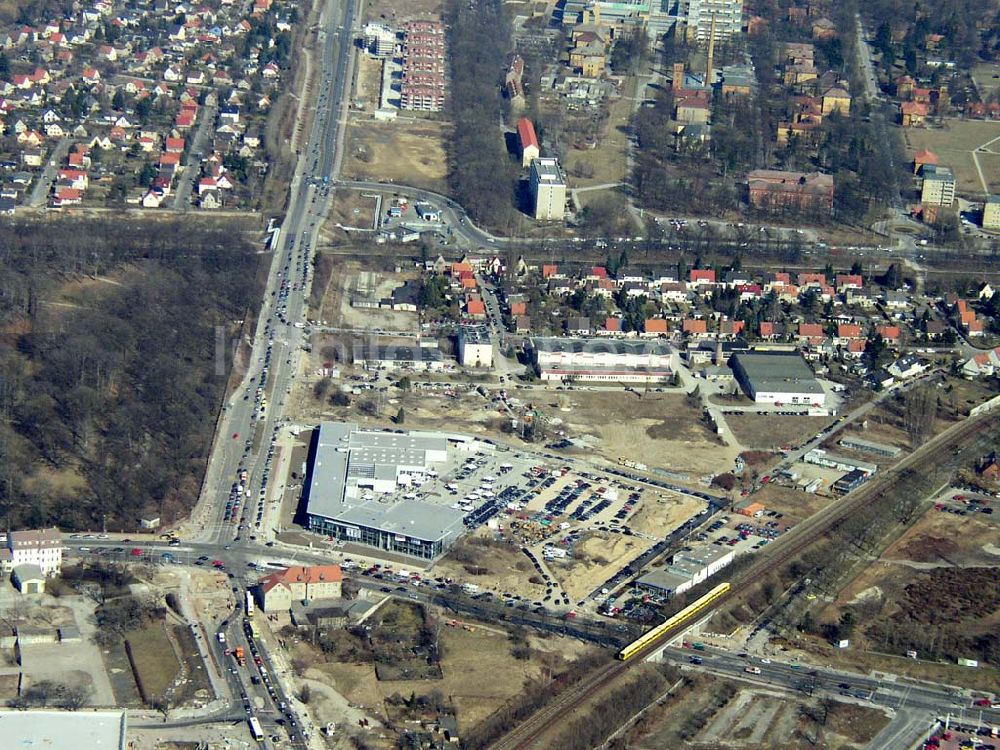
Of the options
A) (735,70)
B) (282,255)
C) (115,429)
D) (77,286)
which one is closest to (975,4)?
(735,70)

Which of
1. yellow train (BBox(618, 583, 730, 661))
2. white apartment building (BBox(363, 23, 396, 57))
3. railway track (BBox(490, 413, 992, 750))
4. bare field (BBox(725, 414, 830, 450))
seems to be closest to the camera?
railway track (BBox(490, 413, 992, 750))

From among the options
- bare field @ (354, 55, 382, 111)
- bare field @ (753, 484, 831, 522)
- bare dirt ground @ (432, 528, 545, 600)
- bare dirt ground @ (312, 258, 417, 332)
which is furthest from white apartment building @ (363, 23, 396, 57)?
bare dirt ground @ (432, 528, 545, 600)

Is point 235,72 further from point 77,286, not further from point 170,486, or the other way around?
point 170,486

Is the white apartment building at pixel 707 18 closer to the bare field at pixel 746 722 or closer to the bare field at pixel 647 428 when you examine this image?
the bare field at pixel 647 428

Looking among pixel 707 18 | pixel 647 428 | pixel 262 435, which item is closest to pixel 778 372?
pixel 647 428

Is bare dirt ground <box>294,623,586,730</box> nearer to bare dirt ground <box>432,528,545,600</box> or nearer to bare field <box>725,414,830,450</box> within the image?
bare dirt ground <box>432,528,545,600</box>

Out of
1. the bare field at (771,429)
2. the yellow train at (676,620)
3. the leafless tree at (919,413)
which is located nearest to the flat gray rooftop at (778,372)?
the bare field at (771,429)
